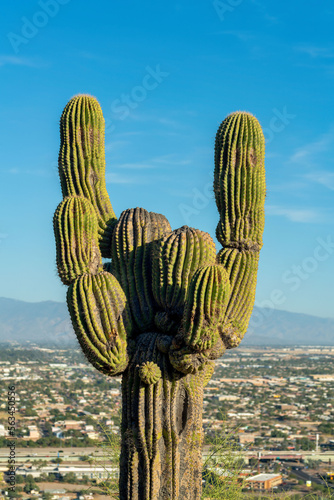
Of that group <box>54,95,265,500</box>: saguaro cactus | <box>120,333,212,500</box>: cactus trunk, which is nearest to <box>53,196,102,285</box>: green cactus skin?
<box>54,95,265,500</box>: saguaro cactus

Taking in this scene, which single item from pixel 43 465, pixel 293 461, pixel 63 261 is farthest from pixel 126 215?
pixel 293 461

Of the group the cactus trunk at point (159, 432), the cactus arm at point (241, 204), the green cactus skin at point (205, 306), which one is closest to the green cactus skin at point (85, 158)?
the cactus arm at point (241, 204)

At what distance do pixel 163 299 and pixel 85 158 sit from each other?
187 centimetres

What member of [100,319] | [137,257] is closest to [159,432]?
[100,319]

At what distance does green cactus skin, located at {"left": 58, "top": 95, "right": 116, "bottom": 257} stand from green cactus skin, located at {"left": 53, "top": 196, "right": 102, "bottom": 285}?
0.48 m

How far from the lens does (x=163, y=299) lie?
7.38 m

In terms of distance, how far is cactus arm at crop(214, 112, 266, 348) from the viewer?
7.55m

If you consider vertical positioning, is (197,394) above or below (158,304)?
below

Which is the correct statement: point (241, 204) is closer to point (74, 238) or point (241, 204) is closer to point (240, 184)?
point (240, 184)

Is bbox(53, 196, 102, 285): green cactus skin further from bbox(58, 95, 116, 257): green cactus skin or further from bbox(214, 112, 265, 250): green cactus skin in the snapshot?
bbox(214, 112, 265, 250): green cactus skin

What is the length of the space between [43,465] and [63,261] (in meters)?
23.8

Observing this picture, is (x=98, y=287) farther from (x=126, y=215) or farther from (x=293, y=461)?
(x=293, y=461)

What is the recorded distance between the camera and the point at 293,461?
3284 cm

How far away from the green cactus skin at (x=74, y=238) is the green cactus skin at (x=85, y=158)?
1.58 ft
